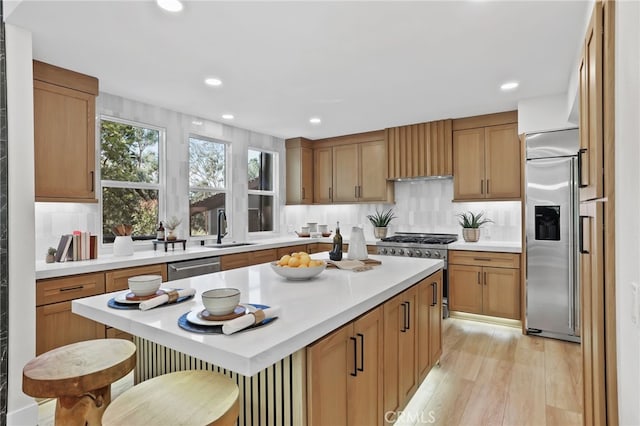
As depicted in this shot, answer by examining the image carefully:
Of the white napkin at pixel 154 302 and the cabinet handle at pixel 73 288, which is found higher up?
the white napkin at pixel 154 302

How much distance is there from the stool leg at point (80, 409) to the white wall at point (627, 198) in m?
1.79

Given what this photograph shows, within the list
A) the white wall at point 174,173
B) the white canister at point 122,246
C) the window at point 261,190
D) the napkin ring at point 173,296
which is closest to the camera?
the napkin ring at point 173,296

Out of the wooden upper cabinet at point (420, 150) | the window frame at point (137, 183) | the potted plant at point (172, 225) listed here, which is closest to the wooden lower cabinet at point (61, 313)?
the window frame at point (137, 183)

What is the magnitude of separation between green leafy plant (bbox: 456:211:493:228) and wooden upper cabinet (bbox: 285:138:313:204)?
232 cm

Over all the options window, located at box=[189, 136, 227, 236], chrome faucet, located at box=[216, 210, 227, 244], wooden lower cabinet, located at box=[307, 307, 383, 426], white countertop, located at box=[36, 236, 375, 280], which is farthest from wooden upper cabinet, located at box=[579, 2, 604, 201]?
window, located at box=[189, 136, 227, 236]

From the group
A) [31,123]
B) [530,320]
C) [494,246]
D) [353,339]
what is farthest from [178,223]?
[530,320]

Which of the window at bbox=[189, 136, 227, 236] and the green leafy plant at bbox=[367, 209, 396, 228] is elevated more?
the window at bbox=[189, 136, 227, 236]

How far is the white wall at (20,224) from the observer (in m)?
2.17

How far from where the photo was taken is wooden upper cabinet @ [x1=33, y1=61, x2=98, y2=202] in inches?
104

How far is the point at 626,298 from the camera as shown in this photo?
1084 mm

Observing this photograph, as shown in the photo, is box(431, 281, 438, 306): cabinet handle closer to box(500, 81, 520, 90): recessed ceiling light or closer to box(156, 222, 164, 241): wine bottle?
box(500, 81, 520, 90): recessed ceiling light

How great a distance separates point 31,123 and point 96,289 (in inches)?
50.9

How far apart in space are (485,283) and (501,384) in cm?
153

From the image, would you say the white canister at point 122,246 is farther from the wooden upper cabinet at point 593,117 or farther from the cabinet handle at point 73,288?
the wooden upper cabinet at point 593,117
